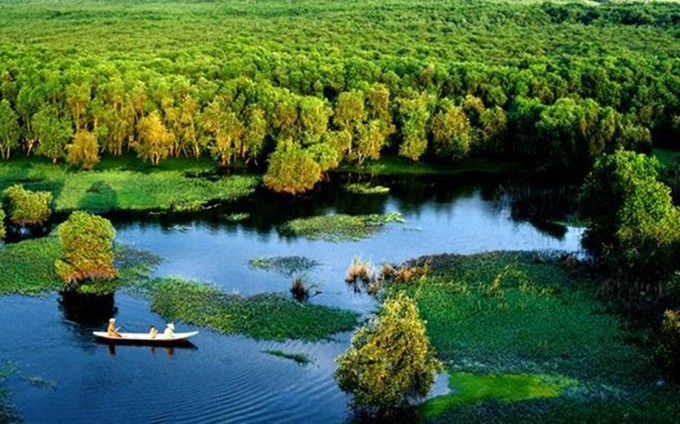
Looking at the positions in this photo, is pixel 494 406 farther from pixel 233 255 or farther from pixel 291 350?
pixel 233 255

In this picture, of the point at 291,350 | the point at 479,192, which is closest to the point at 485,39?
the point at 479,192

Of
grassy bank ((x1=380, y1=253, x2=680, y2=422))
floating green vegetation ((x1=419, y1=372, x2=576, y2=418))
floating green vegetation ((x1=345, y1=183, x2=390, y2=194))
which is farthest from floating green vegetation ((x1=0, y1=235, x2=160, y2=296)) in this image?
floating green vegetation ((x1=345, y1=183, x2=390, y2=194))

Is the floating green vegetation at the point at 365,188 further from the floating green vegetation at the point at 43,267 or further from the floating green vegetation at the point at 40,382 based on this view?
the floating green vegetation at the point at 40,382

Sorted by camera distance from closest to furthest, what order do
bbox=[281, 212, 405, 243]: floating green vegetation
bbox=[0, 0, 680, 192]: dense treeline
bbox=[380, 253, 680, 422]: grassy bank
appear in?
bbox=[380, 253, 680, 422]: grassy bank
bbox=[281, 212, 405, 243]: floating green vegetation
bbox=[0, 0, 680, 192]: dense treeline

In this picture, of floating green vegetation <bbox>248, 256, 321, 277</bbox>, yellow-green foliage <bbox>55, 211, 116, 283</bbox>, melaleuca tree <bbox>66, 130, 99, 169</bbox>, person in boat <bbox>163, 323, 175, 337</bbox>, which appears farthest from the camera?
melaleuca tree <bbox>66, 130, 99, 169</bbox>

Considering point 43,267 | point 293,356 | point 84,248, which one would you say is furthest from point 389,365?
point 43,267

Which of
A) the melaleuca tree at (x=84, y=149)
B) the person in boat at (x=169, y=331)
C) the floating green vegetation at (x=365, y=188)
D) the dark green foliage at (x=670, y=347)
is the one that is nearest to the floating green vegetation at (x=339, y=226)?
the floating green vegetation at (x=365, y=188)

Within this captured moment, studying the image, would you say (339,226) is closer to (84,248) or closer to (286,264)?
(286,264)

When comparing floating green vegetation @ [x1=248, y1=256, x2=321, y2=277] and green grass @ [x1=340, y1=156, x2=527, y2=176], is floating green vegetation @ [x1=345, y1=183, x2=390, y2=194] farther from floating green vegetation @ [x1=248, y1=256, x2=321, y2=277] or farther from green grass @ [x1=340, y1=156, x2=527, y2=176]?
floating green vegetation @ [x1=248, y1=256, x2=321, y2=277]
